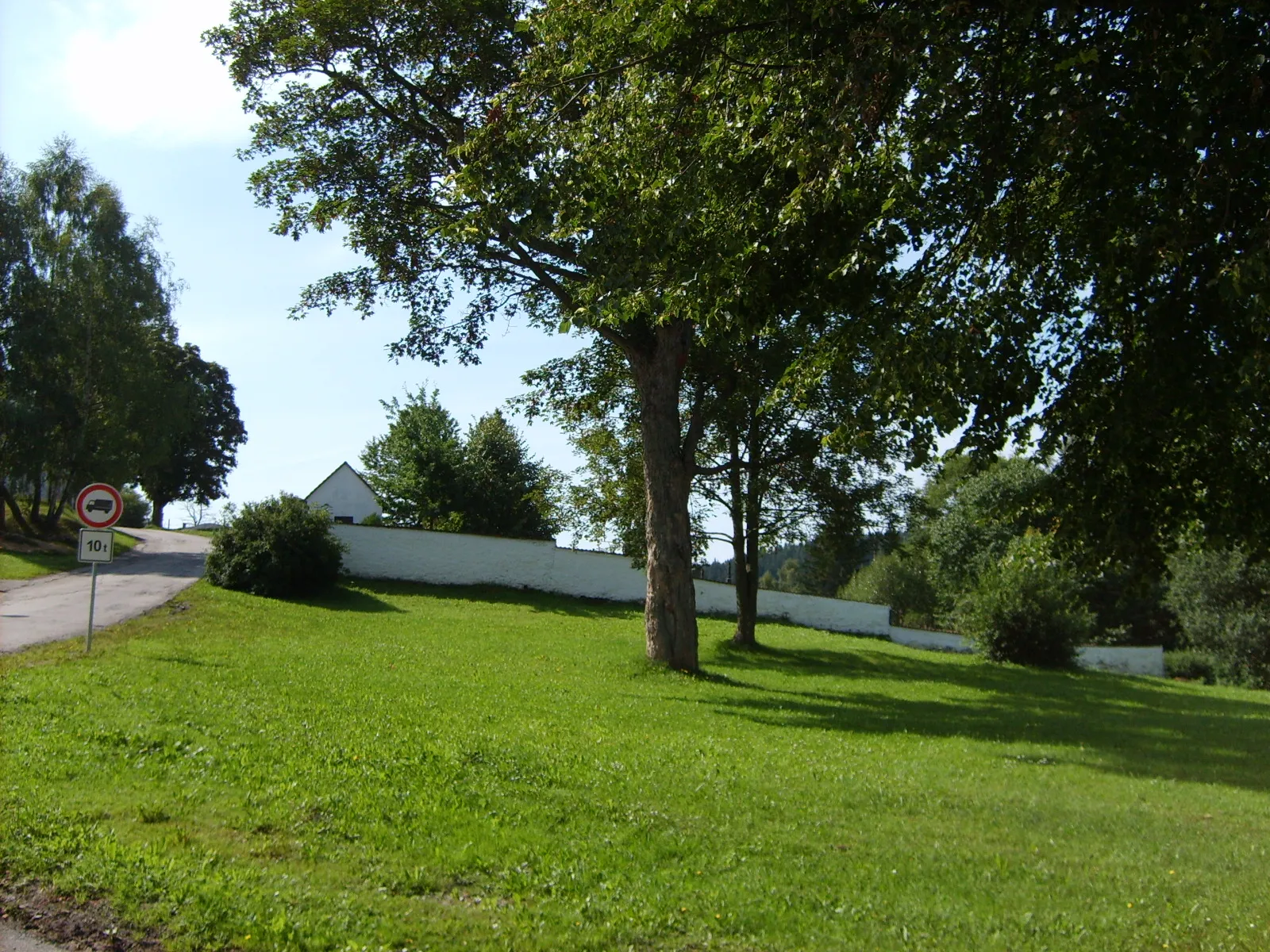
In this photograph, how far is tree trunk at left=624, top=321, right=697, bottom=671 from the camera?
18.8 m

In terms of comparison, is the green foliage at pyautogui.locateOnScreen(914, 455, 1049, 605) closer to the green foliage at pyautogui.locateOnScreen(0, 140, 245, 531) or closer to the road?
the road

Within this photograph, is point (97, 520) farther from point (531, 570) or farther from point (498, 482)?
point (498, 482)

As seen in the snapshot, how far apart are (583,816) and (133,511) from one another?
57.3 meters

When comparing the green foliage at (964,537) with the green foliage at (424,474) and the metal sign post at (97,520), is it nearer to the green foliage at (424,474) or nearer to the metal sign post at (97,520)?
the green foliage at (424,474)

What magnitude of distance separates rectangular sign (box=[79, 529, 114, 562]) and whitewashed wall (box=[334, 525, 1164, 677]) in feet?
57.6

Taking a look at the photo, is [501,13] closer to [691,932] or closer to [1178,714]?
[691,932]

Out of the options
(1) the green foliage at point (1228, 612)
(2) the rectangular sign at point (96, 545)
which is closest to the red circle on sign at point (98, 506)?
(2) the rectangular sign at point (96, 545)

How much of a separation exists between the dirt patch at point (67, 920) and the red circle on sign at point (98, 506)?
34.0 ft

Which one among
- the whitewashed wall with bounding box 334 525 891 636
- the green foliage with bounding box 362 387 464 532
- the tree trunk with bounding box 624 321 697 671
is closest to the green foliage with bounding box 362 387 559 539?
the green foliage with bounding box 362 387 464 532

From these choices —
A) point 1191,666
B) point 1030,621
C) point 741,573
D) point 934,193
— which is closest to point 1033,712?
point 741,573

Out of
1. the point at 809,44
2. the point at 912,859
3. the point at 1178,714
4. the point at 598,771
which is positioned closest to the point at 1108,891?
the point at 912,859

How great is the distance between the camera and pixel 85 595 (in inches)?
885

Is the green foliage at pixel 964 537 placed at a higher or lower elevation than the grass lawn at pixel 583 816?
higher

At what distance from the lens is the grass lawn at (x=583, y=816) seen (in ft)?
17.3
